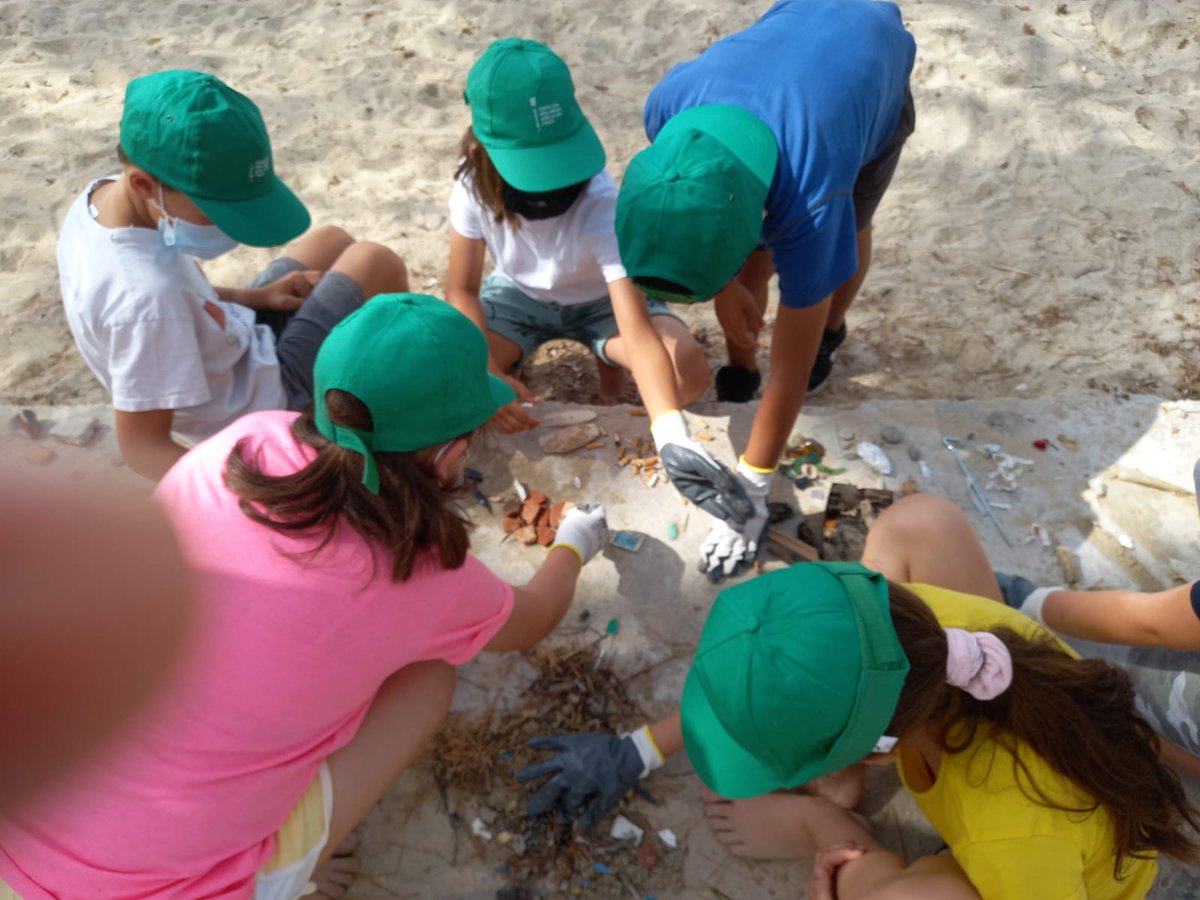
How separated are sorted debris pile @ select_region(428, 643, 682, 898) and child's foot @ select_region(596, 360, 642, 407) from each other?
4.04 ft

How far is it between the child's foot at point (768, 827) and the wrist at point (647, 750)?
0.66 ft

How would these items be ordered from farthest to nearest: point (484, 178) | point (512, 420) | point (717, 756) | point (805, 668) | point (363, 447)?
point (512, 420) < point (484, 178) < point (717, 756) < point (363, 447) < point (805, 668)

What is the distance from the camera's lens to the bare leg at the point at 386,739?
165 centimetres

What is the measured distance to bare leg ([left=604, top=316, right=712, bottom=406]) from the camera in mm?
2754

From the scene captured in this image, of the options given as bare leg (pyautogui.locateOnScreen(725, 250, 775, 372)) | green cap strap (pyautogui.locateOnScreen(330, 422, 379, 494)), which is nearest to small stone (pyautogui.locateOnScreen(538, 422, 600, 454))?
bare leg (pyautogui.locateOnScreen(725, 250, 775, 372))

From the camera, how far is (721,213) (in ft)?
5.56

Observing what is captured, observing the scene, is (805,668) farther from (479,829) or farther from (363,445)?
(479,829)

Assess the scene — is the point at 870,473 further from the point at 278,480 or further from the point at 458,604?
the point at 278,480

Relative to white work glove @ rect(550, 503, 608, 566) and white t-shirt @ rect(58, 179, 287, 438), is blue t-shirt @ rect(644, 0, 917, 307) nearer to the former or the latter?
white work glove @ rect(550, 503, 608, 566)

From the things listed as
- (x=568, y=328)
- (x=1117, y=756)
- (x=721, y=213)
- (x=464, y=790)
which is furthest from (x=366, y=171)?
(x=1117, y=756)

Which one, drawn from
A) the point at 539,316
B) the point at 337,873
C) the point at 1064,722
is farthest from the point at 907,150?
the point at 337,873

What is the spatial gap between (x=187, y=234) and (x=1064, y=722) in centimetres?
220

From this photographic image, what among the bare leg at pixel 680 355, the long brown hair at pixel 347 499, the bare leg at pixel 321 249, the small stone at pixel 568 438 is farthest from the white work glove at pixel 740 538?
the bare leg at pixel 321 249

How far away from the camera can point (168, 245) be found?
204cm
